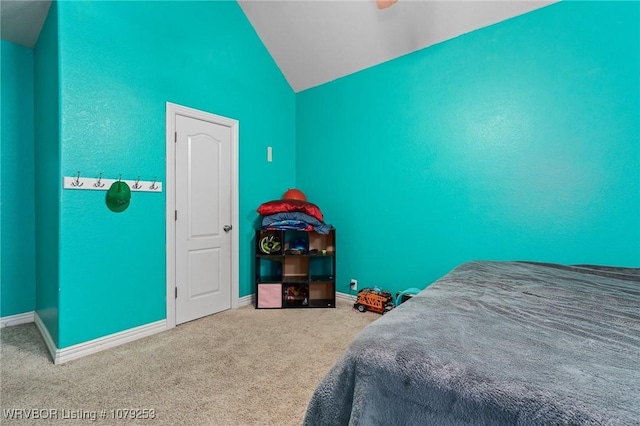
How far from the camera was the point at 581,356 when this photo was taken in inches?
28.5

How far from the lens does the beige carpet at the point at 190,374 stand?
4.91ft

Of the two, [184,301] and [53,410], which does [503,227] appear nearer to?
[184,301]

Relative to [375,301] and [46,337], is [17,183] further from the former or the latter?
[375,301]

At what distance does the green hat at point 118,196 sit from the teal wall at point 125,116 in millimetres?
50

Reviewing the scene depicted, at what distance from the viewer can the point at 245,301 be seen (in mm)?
3256

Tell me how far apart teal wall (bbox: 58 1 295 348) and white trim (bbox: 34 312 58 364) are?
124 mm

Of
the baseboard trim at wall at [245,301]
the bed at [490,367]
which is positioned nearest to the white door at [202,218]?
the baseboard trim at wall at [245,301]

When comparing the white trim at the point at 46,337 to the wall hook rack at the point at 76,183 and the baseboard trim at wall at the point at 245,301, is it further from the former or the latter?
the baseboard trim at wall at the point at 245,301

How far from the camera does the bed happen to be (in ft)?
1.84

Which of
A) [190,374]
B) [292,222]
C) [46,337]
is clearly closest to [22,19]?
[46,337]

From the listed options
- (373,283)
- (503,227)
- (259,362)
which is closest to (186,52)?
(259,362)

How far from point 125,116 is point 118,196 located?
0.66m

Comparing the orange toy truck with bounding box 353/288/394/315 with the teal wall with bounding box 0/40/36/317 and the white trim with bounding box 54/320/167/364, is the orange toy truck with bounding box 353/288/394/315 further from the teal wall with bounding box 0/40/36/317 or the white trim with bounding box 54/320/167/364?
the teal wall with bounding box 0/40/36/317

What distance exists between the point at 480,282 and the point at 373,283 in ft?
5.71
